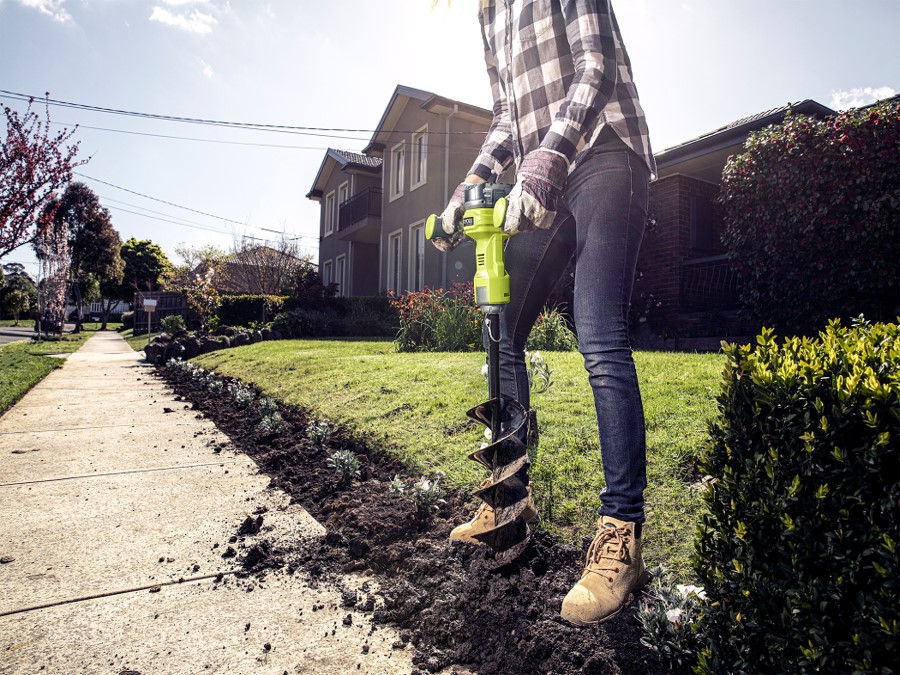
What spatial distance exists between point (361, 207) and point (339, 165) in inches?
150

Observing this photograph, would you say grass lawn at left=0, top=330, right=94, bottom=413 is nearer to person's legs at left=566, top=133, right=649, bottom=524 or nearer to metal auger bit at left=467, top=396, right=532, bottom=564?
metal auger bit at left=467, top=396, right=532, bottom=564

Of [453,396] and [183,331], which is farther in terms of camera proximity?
[183,331]

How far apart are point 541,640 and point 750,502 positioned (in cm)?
73

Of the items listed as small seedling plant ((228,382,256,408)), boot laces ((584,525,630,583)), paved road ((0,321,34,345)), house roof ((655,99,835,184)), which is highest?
house roof ((655,99,835,184))

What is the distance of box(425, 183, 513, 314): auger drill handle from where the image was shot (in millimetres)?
1884

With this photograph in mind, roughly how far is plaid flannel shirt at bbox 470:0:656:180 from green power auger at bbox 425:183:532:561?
30 cm

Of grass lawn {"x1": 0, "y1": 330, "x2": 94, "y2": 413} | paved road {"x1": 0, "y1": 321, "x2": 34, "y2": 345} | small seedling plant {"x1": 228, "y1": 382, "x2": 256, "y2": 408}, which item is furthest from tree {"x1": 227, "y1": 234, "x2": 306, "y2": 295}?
small seedling plant {"x1": 228, "y1": 382, "x2": 256, "y2": 408}

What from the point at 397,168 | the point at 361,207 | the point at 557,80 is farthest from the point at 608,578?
the point at 361,207

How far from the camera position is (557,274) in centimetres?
219

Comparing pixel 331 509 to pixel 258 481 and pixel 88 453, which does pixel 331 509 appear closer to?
pixel 258 481

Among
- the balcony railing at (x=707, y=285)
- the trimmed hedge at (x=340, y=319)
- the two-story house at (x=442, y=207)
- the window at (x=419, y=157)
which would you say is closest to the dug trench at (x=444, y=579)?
the two-story house at (x=442, y=207)

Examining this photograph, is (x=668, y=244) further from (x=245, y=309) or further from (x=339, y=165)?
(x=339, y=165)

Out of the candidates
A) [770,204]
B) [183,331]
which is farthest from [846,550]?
[183,331]

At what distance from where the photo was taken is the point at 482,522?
6.89 feet
